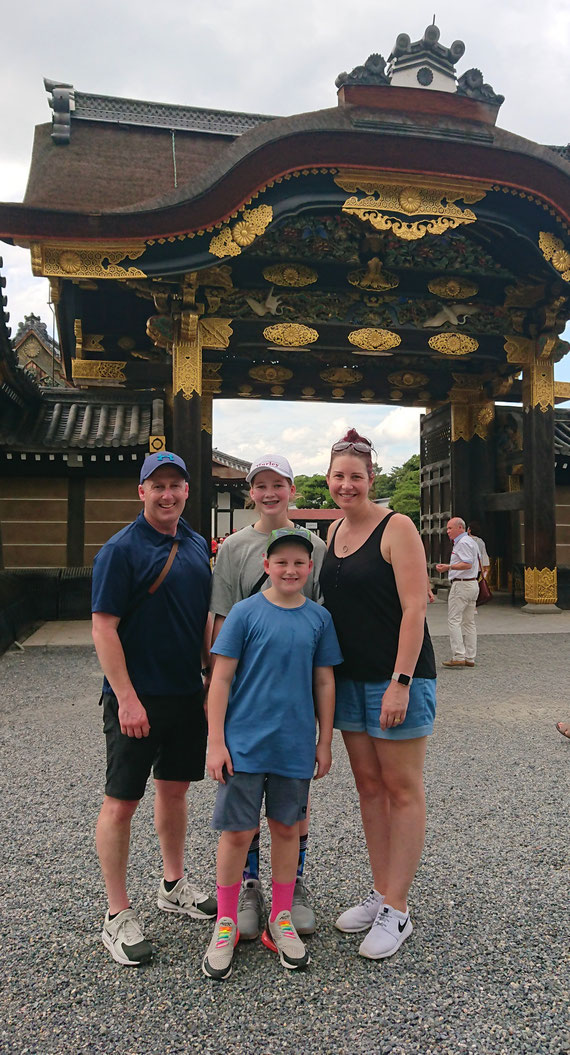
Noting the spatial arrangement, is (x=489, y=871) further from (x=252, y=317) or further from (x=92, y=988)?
(x=252, y=317)

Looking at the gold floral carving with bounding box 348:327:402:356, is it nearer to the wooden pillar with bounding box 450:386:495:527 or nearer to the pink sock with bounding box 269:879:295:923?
the wooden pillar with bounding box 450:386:495:527

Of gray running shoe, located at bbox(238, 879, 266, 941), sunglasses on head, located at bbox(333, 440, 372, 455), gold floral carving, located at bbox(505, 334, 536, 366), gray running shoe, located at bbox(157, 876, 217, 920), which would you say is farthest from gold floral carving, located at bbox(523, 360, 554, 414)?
gray running shoe, located at bbox(157, 876, 217, 920)

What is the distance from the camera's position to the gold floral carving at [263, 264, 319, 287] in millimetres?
9039

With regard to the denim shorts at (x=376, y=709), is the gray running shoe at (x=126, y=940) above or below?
below

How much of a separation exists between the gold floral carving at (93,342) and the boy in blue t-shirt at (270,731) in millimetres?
8864

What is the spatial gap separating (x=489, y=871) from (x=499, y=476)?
32.7 feet

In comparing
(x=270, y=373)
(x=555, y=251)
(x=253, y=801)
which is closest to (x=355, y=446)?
(x=253, y=801)

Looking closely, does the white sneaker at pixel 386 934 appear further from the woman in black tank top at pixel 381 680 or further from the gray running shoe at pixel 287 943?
the gray running shoe at pixel 287 943

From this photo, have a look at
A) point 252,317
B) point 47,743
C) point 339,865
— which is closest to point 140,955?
point 339,865

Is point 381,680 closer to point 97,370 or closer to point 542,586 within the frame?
point 542,586

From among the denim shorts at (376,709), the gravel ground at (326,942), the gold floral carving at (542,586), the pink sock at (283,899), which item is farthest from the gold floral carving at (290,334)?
the pink sock at (283,899)

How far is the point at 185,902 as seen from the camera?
2.25 meters

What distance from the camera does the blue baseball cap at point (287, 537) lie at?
204 cm

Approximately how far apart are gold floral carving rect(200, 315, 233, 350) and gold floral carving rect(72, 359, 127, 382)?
1.56 meters
